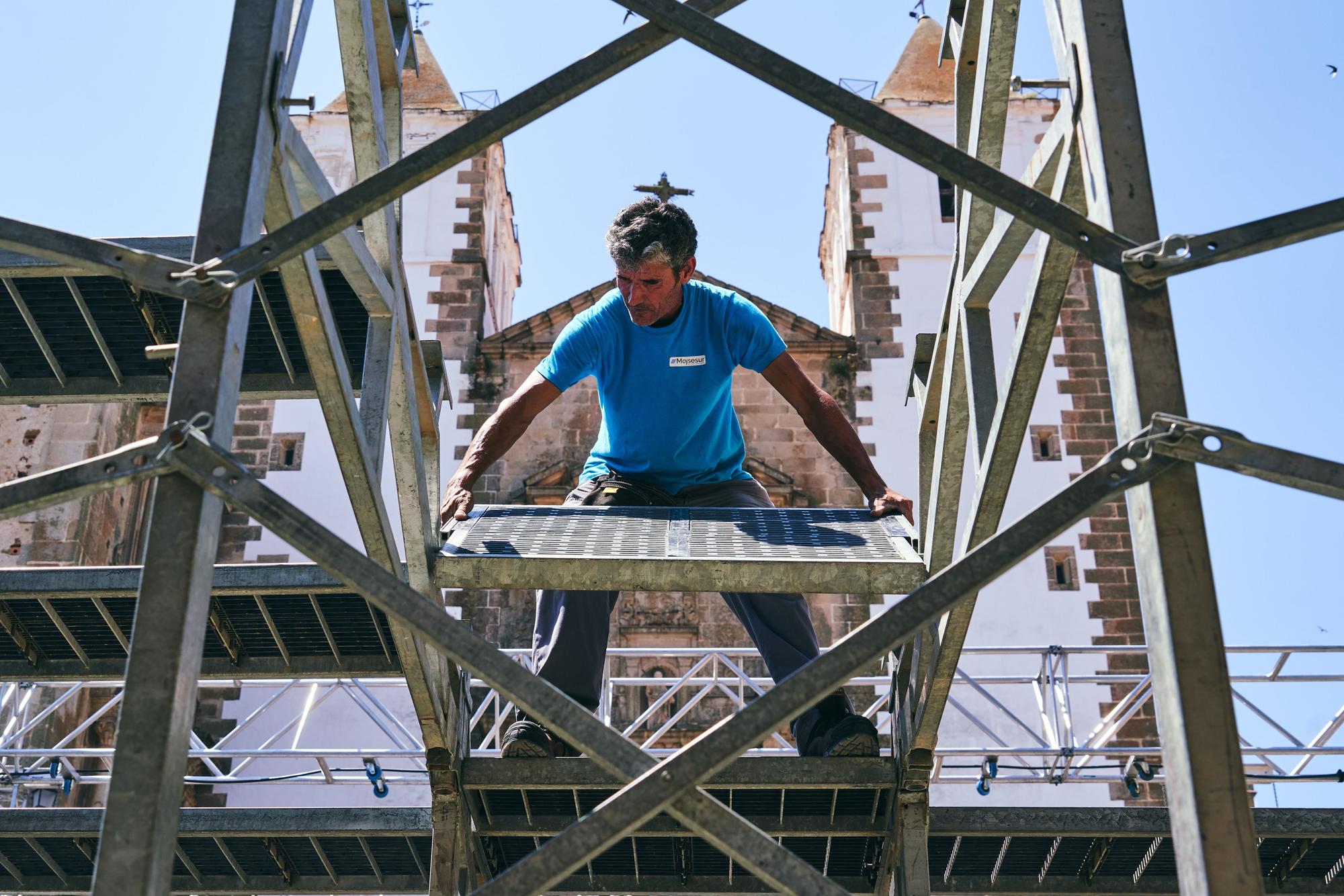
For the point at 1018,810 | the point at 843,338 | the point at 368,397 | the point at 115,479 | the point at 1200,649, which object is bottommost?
the point at 1018,810

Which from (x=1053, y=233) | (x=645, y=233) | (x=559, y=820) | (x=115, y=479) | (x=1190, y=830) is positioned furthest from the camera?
(x=559, y=820)

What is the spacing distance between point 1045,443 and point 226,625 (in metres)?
10.7

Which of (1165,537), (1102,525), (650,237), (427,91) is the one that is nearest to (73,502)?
(427,91)

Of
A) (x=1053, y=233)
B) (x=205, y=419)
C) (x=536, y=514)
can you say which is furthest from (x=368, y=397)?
(x=1053, y=233)

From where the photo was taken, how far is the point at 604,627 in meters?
5.23

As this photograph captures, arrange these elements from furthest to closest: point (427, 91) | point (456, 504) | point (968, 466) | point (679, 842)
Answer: point (427, 91), point (968, 466), point (679, 842), point (456, 504)

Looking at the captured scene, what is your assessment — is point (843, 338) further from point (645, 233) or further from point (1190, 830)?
point (1190, 830)

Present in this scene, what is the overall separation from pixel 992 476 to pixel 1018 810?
2.44m

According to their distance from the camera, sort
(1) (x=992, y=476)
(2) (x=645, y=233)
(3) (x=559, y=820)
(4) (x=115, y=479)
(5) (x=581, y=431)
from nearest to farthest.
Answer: (4) (x=115, y=479), (1) (x=992, y=476), (2) (x=645, y=233), (3) (x=559, y=820), (5) (x=581, y=431)

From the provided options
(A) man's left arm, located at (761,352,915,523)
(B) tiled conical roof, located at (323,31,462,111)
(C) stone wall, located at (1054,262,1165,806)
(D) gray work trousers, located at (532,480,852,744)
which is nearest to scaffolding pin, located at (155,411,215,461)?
(D) gray work trousers, located at (532,480,852,744)

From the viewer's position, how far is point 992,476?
14.4ft

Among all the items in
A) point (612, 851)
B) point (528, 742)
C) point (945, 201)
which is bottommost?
point (612, 851)

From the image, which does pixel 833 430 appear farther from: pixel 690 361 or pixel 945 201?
pixel 945 201

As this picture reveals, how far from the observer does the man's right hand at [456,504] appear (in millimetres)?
4895
